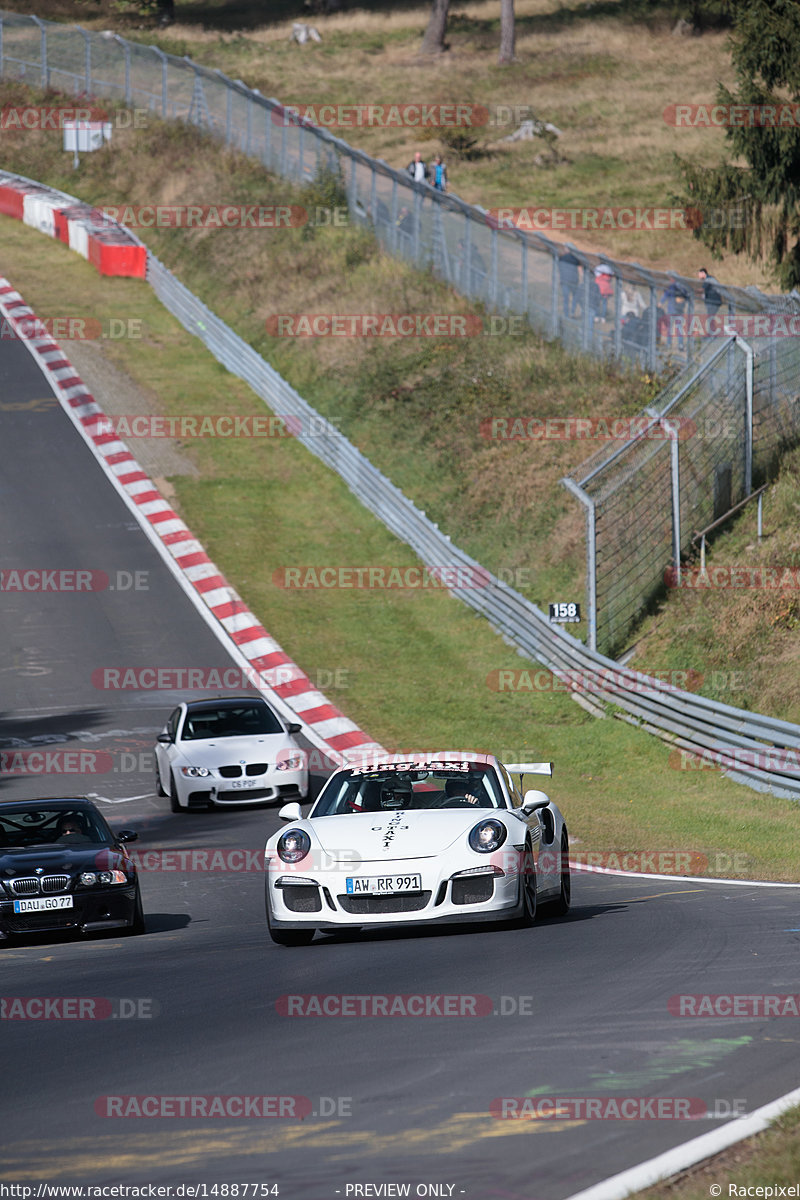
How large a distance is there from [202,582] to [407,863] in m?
20.1

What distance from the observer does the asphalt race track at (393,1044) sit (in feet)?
19.2

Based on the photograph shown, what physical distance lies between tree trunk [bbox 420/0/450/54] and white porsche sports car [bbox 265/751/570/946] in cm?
6839

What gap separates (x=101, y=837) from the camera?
13836 millimetres

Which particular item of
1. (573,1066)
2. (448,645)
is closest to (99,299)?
(448,645)

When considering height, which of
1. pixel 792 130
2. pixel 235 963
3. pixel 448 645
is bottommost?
pixel 448 645

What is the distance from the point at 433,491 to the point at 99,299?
1786cm

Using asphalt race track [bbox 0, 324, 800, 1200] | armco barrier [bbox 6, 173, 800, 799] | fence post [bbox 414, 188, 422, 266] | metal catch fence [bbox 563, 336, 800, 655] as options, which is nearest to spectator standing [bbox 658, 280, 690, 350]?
metal catch fence [bbox 563, 336, 800, 655]

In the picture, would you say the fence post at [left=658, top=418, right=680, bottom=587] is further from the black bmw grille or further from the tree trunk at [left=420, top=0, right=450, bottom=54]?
the tree trunk at [left=420, top=0, right=450, bottom=54]

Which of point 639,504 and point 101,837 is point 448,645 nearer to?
point 639,504

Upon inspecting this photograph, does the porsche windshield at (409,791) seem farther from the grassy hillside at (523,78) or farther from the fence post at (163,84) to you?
the fence post at (163,84)

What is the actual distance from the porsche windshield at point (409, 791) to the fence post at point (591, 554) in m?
11.3

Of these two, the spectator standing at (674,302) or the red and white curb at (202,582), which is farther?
the spectator standing at (674,302)

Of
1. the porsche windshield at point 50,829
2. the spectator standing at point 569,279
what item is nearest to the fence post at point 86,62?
the spectator standing at point 569,279

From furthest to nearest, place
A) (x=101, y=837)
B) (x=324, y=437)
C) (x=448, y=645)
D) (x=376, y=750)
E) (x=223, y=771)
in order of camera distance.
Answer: (x=324, y=437)
(x=448, y=645)
(x=376, y=750)
(x=223, y=771)
(x=101, y=837)
